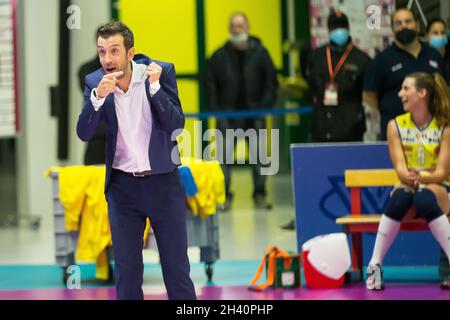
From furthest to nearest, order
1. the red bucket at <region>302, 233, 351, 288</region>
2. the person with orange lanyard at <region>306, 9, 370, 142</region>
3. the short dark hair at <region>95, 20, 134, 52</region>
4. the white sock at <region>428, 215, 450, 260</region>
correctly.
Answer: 1. the person with orange lanyard at <region>306, 9, 370, 142</region>
2. the red bucket at <region>302, 233, 351, 288</region>
3. the white sock at <region>428, 215, 450, 260</region>
4. the short dark hair at <region>95, 20, 134, 52</region>

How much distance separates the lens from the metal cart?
314 inches

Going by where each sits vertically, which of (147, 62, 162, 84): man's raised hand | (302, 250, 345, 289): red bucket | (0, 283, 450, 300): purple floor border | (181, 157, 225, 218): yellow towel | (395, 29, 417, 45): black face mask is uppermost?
(395, 29, 417, 45): black face mask

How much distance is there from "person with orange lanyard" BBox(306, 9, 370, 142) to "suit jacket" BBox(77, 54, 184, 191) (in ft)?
11.4

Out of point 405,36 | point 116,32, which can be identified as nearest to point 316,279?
point 405,36

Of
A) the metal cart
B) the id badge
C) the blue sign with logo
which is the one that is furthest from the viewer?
the id badge

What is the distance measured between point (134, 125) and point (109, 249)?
2.93m

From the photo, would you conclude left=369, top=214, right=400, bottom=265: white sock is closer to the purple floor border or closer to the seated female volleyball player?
the seated female volleyball player

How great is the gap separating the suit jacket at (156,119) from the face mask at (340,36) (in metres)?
3.41

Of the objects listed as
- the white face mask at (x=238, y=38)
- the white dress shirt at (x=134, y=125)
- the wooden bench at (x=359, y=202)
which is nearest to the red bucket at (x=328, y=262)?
the wooden bench at (x=359, y=202)

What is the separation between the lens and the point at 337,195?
26.9 feet

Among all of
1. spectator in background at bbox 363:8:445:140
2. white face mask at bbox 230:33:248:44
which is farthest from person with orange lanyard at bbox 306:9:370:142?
white face mask at bbox 230:33:248:44
